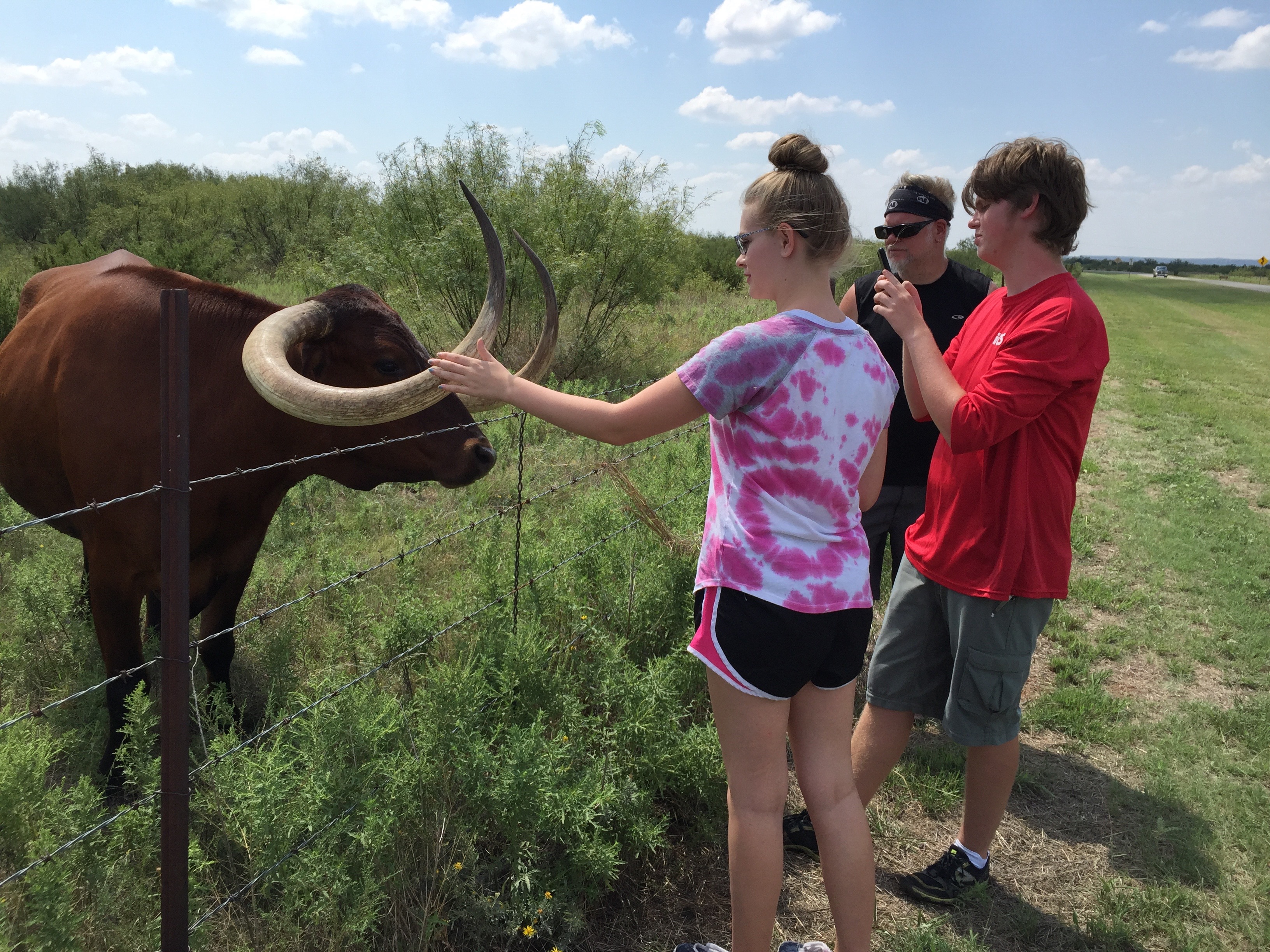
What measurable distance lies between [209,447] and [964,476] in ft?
8.65

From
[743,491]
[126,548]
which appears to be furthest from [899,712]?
[126,548]

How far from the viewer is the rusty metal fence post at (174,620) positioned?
1854 mm

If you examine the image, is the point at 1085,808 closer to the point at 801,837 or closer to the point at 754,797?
the point at 801,837

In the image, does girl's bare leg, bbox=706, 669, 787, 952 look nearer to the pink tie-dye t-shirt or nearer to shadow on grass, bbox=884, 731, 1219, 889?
the pink tie-dye t-shirt

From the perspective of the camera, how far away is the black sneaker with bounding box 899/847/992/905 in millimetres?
2721

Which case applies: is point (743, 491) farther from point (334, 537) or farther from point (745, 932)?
point (334, 537)

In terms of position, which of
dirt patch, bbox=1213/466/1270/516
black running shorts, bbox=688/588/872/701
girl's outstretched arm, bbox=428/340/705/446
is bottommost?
dirt patch, bbox=1213/466/1270/516

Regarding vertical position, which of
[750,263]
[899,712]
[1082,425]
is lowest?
[899,712]

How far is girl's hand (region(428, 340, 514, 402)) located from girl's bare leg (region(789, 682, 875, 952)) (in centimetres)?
97

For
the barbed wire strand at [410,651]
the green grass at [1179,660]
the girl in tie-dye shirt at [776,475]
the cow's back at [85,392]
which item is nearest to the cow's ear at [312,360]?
the cow's back at [85,392]

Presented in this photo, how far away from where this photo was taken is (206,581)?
326 cm

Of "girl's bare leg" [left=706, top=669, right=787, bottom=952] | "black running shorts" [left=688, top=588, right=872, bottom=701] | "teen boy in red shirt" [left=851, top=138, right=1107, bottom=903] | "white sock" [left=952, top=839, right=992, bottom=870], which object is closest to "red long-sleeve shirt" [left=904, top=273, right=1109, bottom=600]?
"teen boy in red shirt" [left=851, top=138, right=1107, bottom=903]

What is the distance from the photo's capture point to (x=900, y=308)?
2178 millimetres

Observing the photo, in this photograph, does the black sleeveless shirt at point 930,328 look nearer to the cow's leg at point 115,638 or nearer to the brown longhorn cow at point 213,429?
the brown longhorn cow at point 213,429
